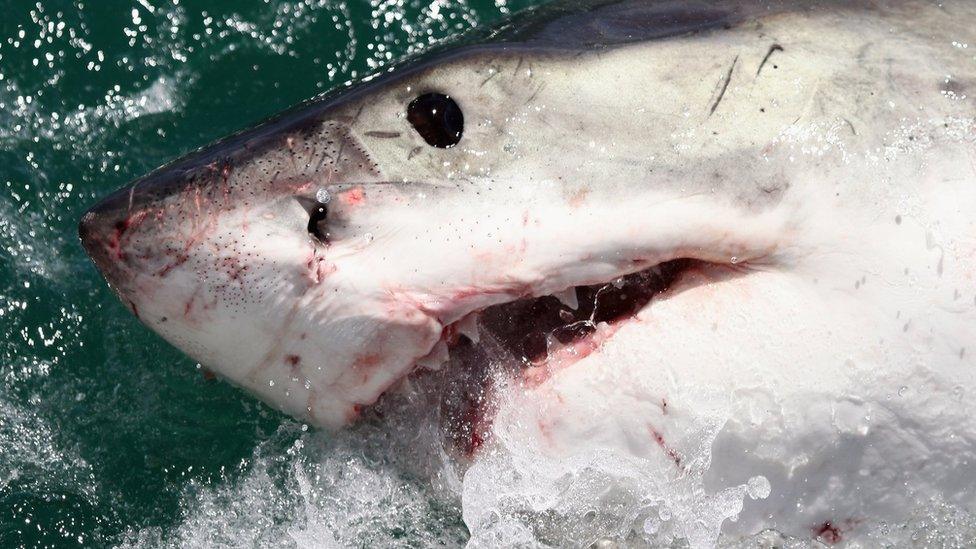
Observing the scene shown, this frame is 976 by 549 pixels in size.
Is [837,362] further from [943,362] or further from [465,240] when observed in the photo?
[465,240]

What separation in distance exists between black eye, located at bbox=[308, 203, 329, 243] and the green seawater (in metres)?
0.36

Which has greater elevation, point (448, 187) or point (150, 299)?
point (448, 187)

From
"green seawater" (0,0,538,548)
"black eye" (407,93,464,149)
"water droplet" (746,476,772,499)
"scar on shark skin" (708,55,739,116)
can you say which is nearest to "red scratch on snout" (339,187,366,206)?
"black eye" (407,93,464,149)

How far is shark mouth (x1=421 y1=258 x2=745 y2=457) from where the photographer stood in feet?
5.26

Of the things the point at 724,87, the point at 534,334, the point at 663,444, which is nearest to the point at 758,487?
the point at 663,444

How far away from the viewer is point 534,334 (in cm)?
167

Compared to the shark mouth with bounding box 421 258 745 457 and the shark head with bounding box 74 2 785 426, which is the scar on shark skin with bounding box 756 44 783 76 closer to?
the shark head with bounding box 74 2 785 426

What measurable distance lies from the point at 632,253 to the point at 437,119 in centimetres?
32

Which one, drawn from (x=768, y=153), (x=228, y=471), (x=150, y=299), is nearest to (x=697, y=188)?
(x=768, y=153)

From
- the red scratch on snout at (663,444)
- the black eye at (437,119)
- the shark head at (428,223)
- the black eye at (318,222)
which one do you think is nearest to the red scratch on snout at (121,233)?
the shark head at (428,223)

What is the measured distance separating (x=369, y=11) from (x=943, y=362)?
Result: 8.32ft

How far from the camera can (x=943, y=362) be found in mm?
1571

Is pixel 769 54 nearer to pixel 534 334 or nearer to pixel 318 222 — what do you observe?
pixel 534 334

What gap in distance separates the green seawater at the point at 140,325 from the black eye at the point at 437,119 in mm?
244
